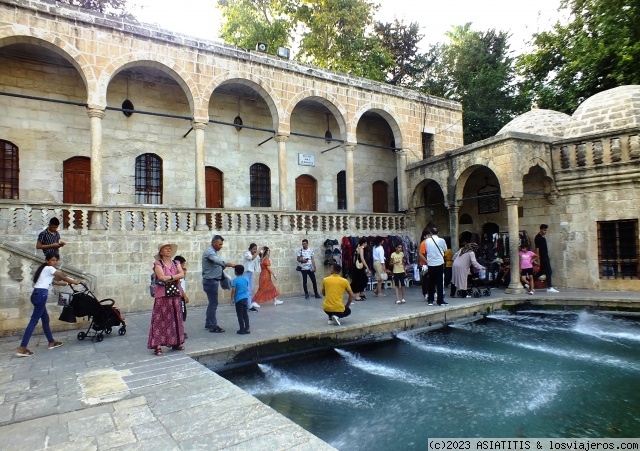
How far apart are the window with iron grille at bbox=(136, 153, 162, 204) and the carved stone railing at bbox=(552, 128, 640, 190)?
12.7 meters

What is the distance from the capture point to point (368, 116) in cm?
1709

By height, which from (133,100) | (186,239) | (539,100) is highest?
(539,100)

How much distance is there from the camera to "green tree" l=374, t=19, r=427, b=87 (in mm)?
26188

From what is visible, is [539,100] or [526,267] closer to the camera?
[526,267]

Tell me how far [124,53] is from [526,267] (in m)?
12.5

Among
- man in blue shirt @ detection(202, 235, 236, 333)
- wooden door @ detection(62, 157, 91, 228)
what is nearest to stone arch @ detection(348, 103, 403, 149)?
man in blue shirt @ detection(202, 235, 236, 333)

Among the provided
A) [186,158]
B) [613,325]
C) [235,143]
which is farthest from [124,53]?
[613,325]

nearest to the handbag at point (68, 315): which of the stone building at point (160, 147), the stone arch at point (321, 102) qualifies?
the stone building at point (160, 147)

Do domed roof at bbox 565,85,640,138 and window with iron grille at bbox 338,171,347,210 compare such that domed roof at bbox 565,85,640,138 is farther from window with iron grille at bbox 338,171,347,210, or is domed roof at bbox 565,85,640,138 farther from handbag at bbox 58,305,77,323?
handbag at bbox 58,305,77,323

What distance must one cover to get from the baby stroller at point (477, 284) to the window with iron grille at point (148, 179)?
1018 centimetres

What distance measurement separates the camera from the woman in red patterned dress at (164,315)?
541cm

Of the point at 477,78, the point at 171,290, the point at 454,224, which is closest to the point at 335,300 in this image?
the point at 171,290

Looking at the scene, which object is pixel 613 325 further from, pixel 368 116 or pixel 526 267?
pixel 368 116

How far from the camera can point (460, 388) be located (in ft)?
16.4
